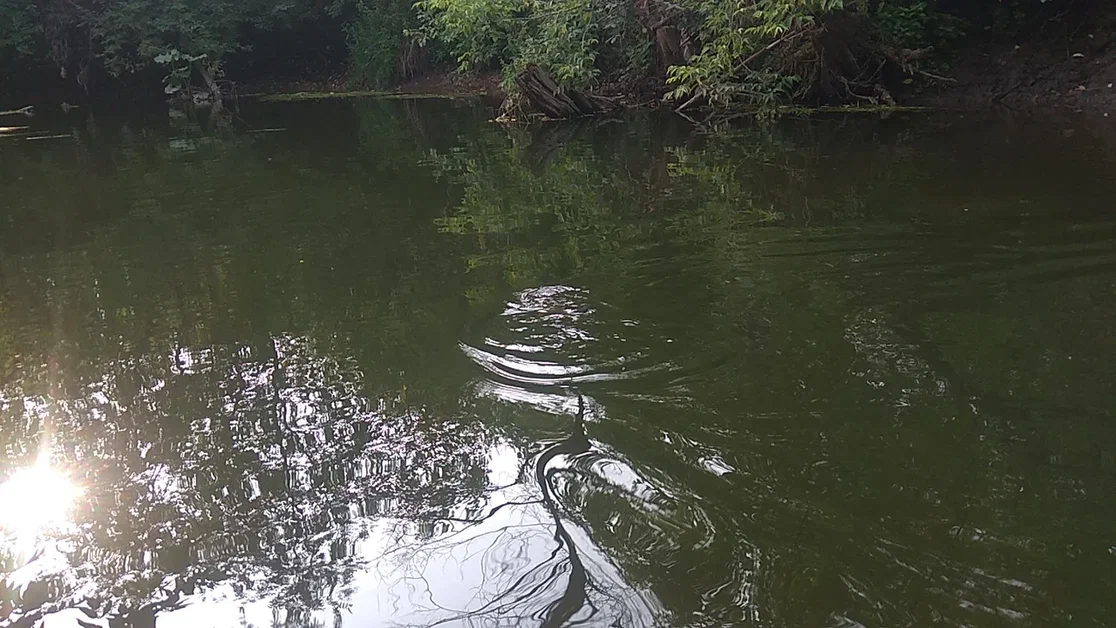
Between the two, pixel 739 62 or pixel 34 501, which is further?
pixel 739 62

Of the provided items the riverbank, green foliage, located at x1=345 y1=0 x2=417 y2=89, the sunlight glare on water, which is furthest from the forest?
the sunlight glare on water

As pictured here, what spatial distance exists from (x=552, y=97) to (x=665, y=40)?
1.88 m

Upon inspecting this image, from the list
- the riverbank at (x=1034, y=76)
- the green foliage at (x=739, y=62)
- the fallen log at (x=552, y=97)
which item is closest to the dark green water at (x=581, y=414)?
the riverbank at (x=1034, y=76)

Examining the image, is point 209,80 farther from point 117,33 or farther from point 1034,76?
point 1034,76

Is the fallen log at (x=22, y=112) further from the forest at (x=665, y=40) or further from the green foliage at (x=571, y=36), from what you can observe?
the green foliage at (x=571, y=36)

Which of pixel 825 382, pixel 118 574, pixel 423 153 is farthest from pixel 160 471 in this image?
pixel 423 153

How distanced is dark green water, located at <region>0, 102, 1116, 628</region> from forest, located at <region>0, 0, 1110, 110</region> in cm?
557

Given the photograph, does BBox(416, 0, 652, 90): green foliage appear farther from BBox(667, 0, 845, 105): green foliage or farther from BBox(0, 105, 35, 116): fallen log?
BBox(0, 105, 35, 116): fallen log

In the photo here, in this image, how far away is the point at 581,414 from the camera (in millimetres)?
2934

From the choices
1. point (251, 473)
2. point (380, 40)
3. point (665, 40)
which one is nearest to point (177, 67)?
point (380, 40)

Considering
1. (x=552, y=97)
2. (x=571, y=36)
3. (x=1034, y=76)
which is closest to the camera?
(x=1034, y=76)

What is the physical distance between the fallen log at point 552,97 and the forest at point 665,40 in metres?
0.07

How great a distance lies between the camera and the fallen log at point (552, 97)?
12.3m

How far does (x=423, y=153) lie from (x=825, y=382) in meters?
7.08
